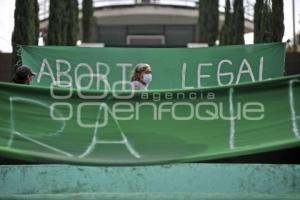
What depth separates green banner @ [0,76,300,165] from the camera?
6879 mm

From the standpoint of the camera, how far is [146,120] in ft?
23.2

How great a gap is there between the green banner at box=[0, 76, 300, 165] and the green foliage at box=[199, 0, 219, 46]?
19.5 metres

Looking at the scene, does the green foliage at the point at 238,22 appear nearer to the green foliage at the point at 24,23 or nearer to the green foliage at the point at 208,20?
the green foliage at the point at 208,20

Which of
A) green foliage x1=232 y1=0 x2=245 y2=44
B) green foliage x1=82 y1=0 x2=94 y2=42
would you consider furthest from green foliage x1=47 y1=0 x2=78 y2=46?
green foliage x1=82 y1=0 x2=94 y2=42

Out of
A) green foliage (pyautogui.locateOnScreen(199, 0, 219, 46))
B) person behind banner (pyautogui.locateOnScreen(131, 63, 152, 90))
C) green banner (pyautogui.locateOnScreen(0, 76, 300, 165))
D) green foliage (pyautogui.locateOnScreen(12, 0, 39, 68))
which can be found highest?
green foliage (pyautogui.locateOnScreen(199, 0, 219, 46))

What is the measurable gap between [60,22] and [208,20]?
9837mm

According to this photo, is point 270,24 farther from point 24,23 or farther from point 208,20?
point 208,20

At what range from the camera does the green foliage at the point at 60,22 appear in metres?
18.6

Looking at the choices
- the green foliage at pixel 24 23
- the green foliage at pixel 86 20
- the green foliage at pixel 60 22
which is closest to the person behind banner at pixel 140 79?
the green foliage at pixel 24 23

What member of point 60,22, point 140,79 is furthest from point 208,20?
point 140,79

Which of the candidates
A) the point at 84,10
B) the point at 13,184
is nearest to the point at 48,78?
the point at 13,184

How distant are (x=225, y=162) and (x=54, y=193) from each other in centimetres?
177

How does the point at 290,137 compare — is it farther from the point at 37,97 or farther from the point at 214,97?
the point at 37,97

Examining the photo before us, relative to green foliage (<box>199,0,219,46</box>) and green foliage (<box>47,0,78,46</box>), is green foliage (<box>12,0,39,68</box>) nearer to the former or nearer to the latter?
green foliage (<box>47,0,78,46</box>)
